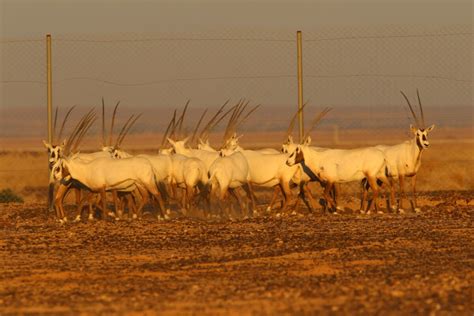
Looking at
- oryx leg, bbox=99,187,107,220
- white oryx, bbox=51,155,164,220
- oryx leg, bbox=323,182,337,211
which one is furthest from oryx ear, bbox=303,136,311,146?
oryx leg, bbox=99,187,107,220

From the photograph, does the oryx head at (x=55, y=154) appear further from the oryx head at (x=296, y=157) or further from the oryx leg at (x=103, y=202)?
the oryx head at (x=296, y=157)

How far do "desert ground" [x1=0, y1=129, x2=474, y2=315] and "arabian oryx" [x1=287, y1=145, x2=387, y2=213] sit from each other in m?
0.71

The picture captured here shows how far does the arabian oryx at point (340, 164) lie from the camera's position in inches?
963

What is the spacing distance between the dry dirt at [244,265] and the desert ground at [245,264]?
0.05ft

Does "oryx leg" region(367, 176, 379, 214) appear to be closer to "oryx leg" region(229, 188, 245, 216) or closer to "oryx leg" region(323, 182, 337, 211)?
"oryx leg" region(323, 182, 337, 211)

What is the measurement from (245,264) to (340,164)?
31.5ft

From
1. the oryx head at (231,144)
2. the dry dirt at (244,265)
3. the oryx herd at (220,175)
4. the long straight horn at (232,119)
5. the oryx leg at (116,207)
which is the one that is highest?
the long straight horn at (232,119)

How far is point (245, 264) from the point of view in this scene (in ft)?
50.3

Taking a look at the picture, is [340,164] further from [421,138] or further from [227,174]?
[227,174]

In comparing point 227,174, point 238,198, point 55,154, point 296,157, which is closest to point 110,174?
point 55,154

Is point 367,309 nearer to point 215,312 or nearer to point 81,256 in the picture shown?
point 215,312

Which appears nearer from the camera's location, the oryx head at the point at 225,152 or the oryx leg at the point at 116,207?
the oryx leg at the point at 116,207

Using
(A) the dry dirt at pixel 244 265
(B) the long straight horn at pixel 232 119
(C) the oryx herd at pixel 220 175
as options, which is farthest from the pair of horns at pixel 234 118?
(A) the dry dirt at pixel 244 265

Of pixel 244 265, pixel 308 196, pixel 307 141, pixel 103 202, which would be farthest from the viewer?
pixel 307 141
